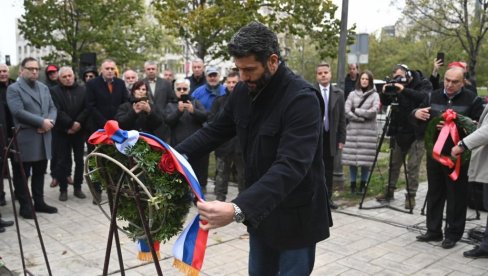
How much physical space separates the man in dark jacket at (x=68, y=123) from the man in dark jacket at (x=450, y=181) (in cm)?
499

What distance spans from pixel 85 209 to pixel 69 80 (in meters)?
1.99

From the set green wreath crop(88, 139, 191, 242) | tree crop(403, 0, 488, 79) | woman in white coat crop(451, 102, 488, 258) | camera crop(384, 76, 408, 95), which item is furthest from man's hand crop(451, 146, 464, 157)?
A: tree crop(403, 0, 488, 79)

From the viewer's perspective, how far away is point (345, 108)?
25.0 feet

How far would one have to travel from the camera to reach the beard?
246cm

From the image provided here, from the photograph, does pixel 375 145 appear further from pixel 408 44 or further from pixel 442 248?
pixel 408 44

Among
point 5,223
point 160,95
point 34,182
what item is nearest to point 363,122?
point 160,95

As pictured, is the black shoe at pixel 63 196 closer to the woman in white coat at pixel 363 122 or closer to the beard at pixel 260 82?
the woman in white coat at pixel 363 122

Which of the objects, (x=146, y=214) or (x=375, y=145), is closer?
(x=146, y=214)

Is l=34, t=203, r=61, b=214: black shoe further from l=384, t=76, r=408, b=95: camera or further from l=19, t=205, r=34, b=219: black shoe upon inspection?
l=384, t=76, r=408, b=95: camera

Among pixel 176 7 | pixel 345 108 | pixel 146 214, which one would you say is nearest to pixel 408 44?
pixel 176 7

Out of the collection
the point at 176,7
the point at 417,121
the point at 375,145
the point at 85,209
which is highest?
the point at 176,7

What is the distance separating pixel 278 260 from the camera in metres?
2.92

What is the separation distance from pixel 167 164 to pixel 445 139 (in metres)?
3.92

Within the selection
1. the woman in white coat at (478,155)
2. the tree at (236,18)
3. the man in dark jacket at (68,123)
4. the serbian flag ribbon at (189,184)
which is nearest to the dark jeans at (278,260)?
the serbian flag ribbon at (189,184)
